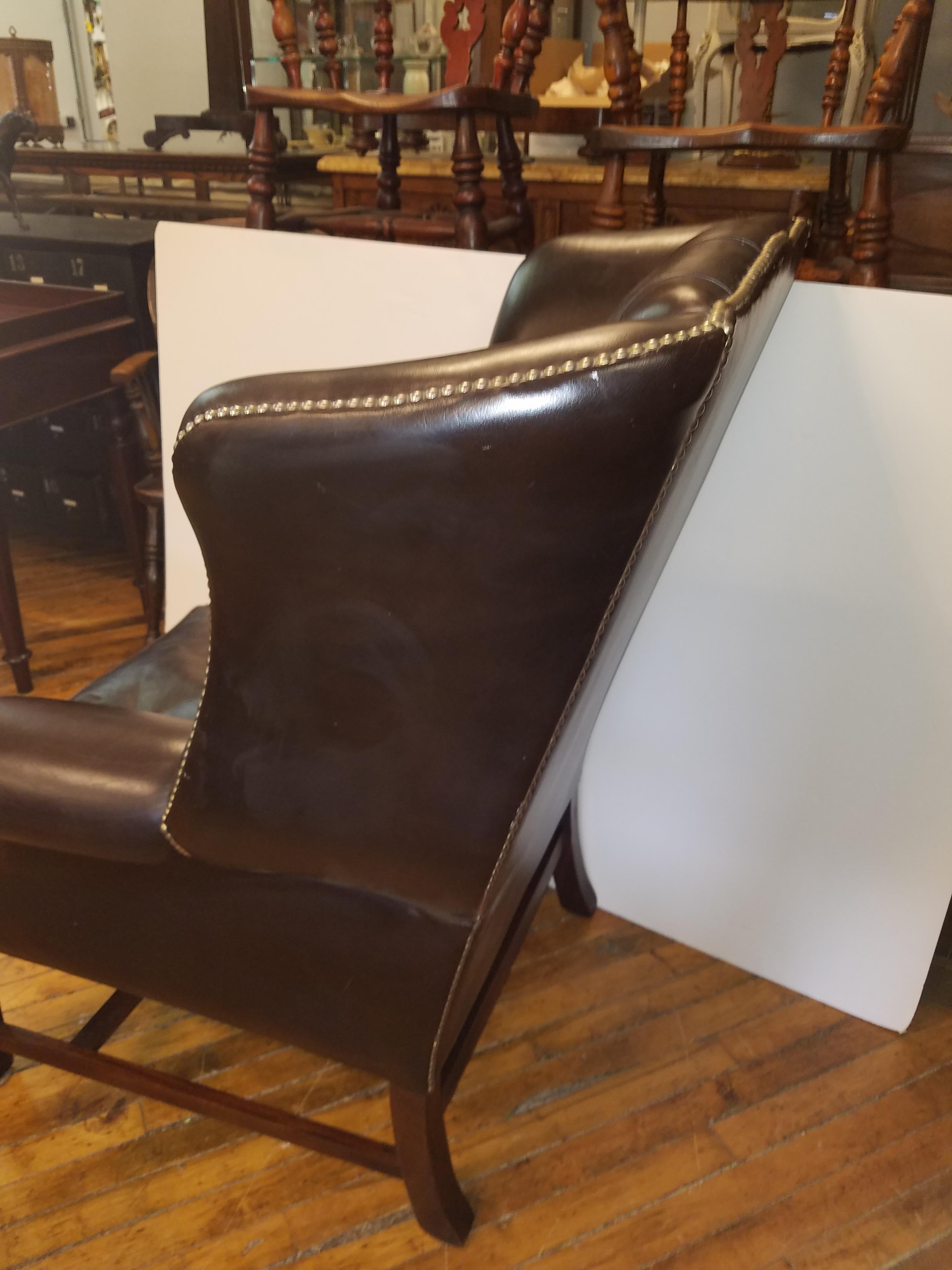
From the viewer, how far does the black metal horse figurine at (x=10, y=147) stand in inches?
98.0

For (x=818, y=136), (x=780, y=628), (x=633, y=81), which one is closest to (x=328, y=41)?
(x=633, y=81)

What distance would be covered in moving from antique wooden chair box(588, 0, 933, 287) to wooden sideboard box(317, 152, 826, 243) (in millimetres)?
488

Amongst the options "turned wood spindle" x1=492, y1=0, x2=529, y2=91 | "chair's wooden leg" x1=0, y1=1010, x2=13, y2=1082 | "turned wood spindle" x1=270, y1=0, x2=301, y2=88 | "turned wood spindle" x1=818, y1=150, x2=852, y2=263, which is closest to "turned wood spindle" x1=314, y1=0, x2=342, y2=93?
"turned wood spindle" x1=270, y1=0, x2=301, y2=88

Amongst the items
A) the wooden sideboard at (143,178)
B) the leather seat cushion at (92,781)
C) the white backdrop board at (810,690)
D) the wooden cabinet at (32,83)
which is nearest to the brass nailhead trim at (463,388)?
the leather seat cushion at (92,781)

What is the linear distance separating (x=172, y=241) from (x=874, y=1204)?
176 centimetres

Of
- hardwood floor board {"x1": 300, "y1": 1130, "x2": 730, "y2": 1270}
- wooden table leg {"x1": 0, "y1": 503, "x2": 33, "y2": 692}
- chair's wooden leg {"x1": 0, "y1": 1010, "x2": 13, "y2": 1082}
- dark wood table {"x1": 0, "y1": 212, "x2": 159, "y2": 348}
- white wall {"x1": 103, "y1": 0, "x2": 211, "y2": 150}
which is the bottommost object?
hardwood floor board {"x1": 300, "y1": 1130, "x2": 730, "y2": 1270}

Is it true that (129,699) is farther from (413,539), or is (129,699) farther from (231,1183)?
(413,539)

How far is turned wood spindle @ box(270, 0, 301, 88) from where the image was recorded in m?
1.79

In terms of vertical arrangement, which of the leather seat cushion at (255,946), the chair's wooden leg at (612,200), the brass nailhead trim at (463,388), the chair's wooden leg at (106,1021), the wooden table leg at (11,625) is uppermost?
the chair's wooden leg at (612,200)

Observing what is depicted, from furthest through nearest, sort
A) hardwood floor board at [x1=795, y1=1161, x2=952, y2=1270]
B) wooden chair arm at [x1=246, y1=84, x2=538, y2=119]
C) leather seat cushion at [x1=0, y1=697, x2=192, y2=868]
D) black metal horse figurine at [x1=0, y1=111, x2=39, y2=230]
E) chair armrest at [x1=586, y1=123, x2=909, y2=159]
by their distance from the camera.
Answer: black metal horse figurine at [x1=0, y1=111, x2=39, y2=230] < wooden chair arm at [x1=246, y1=84, x2=538, y2=119] < chair armrest at [x1=586, y1=123, x2=909, y2=159] < hardwood floor board at [x1=795, y1=1161, x2=952, y2=1270] < leather seat cushion at [x1=0, y1=697, x2=192, y2=868]

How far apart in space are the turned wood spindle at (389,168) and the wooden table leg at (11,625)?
1.16m

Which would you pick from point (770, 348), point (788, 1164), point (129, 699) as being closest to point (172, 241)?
point (129, 699)

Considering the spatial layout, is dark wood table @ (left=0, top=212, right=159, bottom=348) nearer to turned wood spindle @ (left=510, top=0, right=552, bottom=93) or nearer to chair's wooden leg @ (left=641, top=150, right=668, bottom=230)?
turned wood spindle @ (left=510, top=0, right=552, bottom=93)

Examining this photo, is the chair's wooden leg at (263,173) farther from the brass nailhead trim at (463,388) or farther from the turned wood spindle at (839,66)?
the brass nailhead trim at (463,388)
